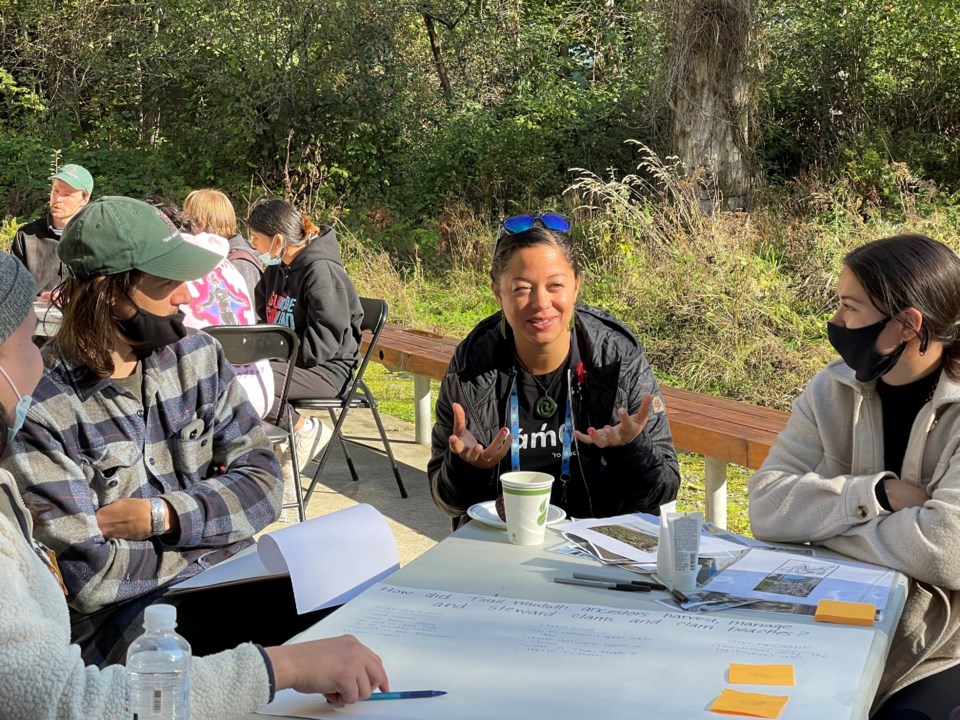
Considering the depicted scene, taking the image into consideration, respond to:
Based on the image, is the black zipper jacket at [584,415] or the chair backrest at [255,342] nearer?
the black zipper jacket at [584,415]

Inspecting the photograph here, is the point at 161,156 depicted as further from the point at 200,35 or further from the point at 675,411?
the point at 675,411

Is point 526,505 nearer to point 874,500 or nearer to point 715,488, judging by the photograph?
point 874,500

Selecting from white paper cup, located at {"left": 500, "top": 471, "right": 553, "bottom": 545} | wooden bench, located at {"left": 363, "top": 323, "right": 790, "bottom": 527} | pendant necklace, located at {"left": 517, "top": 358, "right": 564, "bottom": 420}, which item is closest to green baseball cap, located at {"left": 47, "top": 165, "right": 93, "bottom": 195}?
wooden bench, located at {"left": 363, "top": 323, "right": 790, "bottom": 527}

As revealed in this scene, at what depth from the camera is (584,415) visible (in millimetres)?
3326

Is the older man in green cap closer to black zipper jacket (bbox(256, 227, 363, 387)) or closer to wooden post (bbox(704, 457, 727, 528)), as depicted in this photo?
black zipper jacket (bbox(256, 227, 363, 387))

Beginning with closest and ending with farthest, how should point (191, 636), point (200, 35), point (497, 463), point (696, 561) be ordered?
point (696, 561), point (191, 636), point (497, 463), point (200, 35)

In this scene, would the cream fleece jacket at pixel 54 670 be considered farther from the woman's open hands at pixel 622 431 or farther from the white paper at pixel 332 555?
the woman's open hands at pixel 622 431

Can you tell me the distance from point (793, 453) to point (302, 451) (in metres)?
3.75

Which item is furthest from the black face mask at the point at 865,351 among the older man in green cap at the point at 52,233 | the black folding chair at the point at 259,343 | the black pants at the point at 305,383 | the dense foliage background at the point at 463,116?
the dense foliage background at the point at 463,116

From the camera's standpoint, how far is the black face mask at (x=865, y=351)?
2773 millimetres

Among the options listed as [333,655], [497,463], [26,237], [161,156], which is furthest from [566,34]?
[333,655]

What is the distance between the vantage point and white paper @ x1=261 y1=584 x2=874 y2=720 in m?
1.74

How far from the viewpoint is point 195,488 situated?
2.87 meters

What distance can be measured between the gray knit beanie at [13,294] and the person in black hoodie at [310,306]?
3905mm
